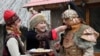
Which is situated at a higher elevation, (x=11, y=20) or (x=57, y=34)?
(x=11, y=20)

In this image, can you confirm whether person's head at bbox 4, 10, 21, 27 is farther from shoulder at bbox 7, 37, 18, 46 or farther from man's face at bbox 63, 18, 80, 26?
man's face at bbox 63, 18, 80, 26

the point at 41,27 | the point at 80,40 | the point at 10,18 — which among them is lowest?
the point at 80,40

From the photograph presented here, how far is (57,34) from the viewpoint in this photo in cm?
356

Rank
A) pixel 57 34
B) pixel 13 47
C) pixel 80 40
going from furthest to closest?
1. pixel 80 40
2. pixel 57 34
3. pixel 13 47

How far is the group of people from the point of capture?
352 centimetres

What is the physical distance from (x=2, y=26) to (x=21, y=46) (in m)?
6.20

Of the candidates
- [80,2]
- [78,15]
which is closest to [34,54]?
[78,15]

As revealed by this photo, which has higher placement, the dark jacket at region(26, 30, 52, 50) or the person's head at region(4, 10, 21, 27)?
the person's head at region(4, 10, 21, 27)

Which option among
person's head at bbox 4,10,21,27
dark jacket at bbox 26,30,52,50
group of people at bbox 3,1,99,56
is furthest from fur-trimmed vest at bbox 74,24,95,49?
person's head at bbox 4,10,21,27

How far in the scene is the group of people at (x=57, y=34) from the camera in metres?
3.52

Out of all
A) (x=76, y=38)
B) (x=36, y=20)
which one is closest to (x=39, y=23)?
(x=36, y=20)

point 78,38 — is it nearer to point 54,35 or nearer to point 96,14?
point 54,35

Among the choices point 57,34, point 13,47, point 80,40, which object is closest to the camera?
point 13,47

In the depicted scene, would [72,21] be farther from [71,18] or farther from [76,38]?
[76,38]
